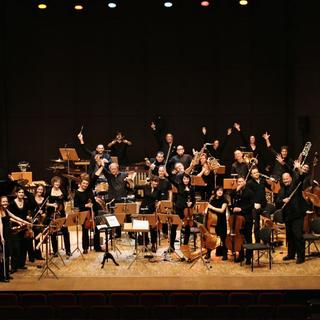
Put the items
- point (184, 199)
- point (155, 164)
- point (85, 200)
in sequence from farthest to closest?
point (155, 164) < point (85, 200) < point (184, 199)

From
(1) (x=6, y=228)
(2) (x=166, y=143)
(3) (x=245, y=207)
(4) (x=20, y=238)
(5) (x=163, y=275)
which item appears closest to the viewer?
(1) (x=6, y=228)

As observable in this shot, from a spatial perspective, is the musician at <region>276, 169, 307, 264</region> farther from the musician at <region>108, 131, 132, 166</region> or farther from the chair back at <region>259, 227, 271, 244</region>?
the musician at <region>108, 131, 132, 166</region>

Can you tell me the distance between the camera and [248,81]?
20.5m

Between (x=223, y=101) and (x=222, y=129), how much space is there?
894mm

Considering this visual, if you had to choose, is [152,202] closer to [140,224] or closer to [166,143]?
[140,224]

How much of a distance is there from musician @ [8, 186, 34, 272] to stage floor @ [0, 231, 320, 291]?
23 centimetres

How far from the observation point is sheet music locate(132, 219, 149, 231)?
40.9 feet

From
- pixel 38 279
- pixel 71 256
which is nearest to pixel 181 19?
pixel 71 256

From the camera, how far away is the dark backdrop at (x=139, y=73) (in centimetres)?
2031

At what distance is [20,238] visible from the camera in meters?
12.6
